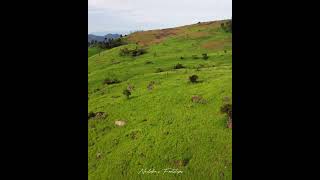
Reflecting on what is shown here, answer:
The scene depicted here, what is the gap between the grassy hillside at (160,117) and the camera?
16406 mm

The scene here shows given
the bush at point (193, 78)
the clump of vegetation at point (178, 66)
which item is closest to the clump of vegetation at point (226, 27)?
the clump of vegetation at point (178, 66)

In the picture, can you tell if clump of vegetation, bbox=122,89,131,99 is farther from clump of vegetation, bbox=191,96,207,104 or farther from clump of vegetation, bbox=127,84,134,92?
clump of vegetation, bbox=191,96,207,104

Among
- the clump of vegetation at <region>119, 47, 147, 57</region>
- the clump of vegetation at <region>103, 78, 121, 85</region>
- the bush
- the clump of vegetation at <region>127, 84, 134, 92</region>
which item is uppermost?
the clump of vegetation at <region>119, 47, 147, 57</region>

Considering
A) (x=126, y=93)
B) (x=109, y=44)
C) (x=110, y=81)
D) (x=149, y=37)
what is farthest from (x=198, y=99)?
(x=109, y=44)

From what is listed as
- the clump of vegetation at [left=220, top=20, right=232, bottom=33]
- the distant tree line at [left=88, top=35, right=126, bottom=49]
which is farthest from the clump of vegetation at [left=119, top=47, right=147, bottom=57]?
the clump of vegetation at [left=220, top=20, right=232, bottom=33]

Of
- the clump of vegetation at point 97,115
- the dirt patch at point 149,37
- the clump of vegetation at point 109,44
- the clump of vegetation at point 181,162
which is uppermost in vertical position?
the dirt patch at point 149,37

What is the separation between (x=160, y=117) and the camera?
23.1 meters

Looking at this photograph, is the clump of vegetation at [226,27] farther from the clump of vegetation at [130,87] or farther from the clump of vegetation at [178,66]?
the clump of vegetation at [130,87]

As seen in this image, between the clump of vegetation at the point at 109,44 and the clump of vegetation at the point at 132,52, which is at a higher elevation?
the clump of vegetation at the point at 109,44

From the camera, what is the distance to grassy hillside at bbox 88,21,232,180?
1641 cm

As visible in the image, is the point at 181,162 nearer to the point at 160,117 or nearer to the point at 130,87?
the point at 160,117
